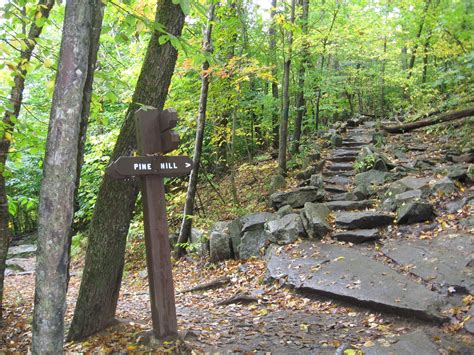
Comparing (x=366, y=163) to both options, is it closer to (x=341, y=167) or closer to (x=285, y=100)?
(x=341, y=167)

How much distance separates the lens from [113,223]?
4598 mm

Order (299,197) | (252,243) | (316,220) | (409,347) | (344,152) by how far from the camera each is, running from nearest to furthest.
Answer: (409,347) < (316,220) < (252,243) < (299,197) < (344,152)

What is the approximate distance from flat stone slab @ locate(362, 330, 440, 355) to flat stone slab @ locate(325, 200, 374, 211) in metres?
4.37

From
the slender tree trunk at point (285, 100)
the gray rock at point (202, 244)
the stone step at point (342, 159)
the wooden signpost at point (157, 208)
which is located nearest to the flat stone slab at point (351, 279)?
the gray rock at point (202, 244)

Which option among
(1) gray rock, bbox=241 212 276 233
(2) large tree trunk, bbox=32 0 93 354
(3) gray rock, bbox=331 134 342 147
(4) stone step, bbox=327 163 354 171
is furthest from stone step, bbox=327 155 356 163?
(2) large tree trunk, bbox=32 0 93 354

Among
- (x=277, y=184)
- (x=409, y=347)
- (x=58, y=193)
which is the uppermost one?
(x=58, y=193)

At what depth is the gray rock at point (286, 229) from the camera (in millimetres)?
7645

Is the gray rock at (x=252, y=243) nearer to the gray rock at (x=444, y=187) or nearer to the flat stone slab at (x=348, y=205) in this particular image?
the flat stone slab at (x=348, y=205)

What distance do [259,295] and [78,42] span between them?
475cm

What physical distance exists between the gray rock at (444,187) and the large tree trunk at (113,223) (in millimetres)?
5865

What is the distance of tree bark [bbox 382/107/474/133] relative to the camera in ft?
35.3

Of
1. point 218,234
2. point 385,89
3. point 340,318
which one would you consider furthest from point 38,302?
point 385,89

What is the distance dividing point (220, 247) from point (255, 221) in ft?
3.32

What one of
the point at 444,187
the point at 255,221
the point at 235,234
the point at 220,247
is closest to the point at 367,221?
the point at 444,187
